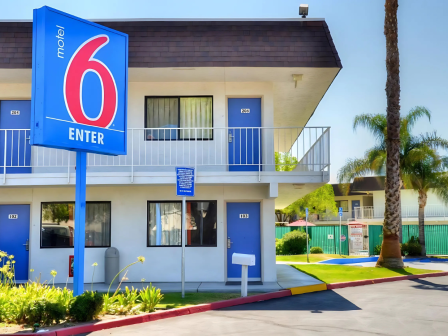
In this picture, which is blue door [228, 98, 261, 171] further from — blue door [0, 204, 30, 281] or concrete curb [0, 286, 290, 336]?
blue door [0, 204, 30, 281]

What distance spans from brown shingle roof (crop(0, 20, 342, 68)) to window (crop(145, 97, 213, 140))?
191 centimetres

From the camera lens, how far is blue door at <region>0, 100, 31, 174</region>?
1652 cm

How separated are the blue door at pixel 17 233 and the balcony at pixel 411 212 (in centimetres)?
3482

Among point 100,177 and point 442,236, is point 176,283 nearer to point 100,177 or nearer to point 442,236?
point 100,177

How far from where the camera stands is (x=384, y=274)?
17.5m

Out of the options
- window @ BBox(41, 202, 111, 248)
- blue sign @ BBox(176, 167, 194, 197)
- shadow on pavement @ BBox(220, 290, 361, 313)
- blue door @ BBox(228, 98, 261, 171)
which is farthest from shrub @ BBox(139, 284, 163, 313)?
blue door @ BBox(228, 98, 261, 171)

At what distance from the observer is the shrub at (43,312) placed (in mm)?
9242

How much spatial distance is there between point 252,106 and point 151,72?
3373 mm

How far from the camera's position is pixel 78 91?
407 inches

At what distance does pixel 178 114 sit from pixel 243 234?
4289mm

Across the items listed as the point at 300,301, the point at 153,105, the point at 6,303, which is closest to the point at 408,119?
the point at 153,105

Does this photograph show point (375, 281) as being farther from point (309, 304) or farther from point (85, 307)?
point (85, 307)

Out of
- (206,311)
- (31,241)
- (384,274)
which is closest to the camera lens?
(206,311)

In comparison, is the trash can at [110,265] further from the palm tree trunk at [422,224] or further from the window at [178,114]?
the palm tree trunk at [422,224]
